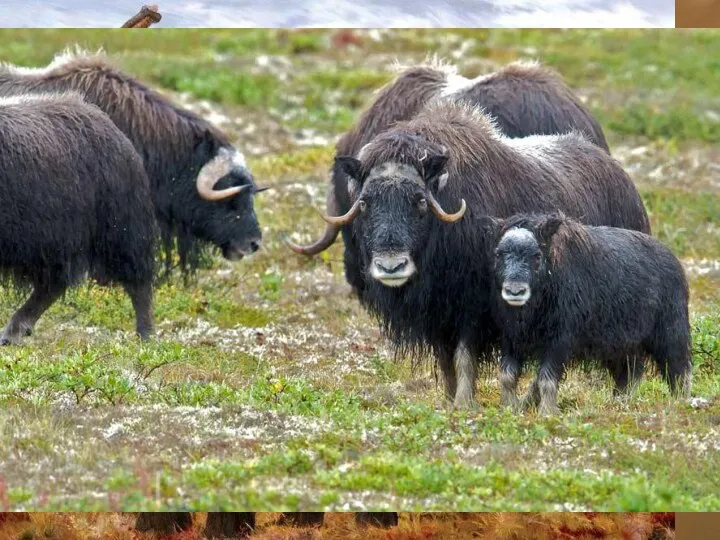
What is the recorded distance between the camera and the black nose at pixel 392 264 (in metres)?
6.72

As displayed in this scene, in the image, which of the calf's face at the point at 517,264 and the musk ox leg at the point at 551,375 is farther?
the musk ox leg at the point at 551,375

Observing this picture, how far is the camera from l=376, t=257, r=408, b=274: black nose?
6.72 metres

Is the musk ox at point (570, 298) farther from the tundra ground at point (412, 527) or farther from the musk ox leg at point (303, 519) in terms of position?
the musk ox leg at point (303, 519)

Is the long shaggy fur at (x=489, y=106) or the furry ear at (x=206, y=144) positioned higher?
the long shaggy fur at (x=489, y=106)

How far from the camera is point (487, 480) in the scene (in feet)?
18.5

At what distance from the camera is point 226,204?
34.8ft

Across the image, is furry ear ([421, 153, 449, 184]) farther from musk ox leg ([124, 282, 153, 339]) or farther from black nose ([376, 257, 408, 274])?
musk ox leg ([124, 282, 153, 339])

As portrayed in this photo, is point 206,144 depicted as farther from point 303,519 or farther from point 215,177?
point 303,519

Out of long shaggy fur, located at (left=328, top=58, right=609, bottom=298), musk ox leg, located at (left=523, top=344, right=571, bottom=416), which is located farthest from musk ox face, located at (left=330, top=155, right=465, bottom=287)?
long shaggy fur, located at (left=328, top=58, right=609, bottom=298)

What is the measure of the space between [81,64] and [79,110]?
1.42 m

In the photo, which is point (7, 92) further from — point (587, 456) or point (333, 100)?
point (333, 100)

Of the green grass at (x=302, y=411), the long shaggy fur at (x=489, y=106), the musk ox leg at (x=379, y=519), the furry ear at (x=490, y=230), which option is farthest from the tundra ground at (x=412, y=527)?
the long shaggy fur at (x=489, y=106)

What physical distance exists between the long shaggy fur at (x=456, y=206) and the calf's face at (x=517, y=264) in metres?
0.33

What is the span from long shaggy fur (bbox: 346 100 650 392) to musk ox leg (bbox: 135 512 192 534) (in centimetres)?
147
